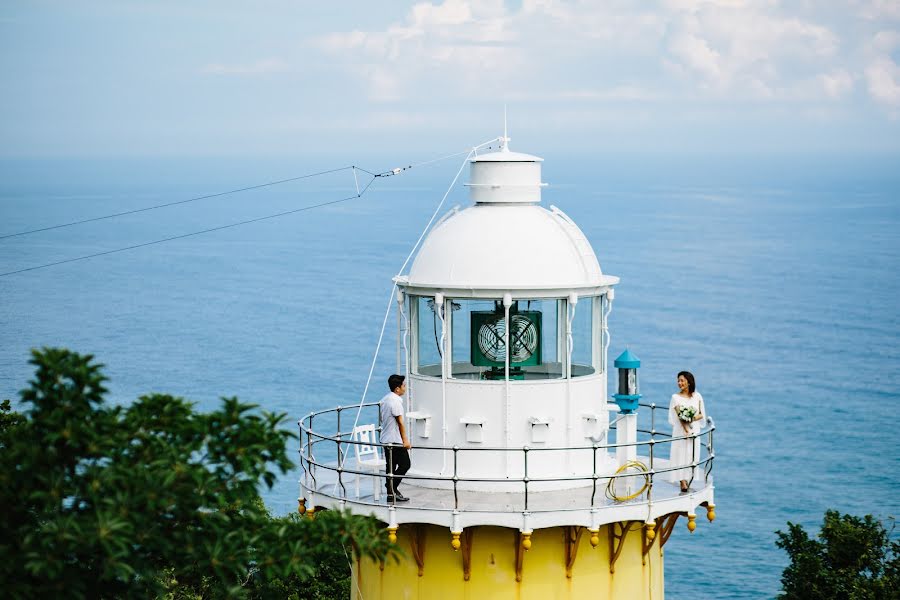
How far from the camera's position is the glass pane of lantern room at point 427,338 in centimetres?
1764

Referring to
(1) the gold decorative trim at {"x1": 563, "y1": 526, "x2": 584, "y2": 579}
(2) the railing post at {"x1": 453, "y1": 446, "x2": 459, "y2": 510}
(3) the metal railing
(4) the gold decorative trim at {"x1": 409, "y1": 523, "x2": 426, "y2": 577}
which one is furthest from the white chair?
(1) the gold decorative trim at {"x1": 563, "y1": 526, "x2": 584, "y2": 579}

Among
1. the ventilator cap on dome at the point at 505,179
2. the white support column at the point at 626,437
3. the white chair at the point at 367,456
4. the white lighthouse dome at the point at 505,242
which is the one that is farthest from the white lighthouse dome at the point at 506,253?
the white chair at the point at 367,456

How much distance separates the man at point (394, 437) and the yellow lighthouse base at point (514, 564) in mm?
533

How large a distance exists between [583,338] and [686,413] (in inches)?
57.9

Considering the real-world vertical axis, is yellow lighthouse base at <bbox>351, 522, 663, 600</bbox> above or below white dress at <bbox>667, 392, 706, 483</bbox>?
below

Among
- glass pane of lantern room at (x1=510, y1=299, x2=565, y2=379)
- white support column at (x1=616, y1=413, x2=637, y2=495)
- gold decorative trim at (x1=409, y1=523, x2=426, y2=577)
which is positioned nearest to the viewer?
gold decorative trim at (x1=409, y1=523, x2=426, y2=577)

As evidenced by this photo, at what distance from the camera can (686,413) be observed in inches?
695

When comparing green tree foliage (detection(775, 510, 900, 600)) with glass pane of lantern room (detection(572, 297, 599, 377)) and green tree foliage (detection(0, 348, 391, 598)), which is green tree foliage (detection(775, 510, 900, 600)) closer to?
glass pane of lantern room (detection(572, 297, 599, 377))

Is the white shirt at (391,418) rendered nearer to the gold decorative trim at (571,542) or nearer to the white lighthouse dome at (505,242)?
the white lighthouse dome at (505,242)

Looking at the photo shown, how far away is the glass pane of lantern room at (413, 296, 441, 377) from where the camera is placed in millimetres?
17641

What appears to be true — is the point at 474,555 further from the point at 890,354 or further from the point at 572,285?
the point at 890,354

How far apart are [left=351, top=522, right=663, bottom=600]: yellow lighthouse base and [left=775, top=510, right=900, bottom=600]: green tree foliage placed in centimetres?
1310

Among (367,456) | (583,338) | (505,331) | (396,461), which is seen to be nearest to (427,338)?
(505,331)

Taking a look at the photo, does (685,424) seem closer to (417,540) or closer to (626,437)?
(626,437)
